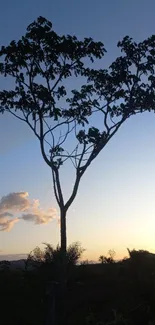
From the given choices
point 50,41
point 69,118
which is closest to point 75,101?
point 69,118

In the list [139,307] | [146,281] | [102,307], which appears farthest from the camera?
[146,281]

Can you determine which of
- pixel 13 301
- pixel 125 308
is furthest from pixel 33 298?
pixel 125 308

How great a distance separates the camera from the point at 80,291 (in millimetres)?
21250

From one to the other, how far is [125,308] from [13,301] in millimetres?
4376

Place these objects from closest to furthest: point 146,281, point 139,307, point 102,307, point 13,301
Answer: point 139,307, point 102,307, point 13,301, point 146,281

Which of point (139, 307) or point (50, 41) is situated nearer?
point (139, 307)

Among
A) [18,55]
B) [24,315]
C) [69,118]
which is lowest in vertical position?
[24,315]

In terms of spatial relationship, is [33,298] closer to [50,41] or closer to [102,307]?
[102,307]

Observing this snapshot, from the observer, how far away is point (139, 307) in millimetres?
17219

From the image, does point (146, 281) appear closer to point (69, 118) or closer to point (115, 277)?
point (115, 277)

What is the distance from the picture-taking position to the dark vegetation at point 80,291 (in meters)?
16.4

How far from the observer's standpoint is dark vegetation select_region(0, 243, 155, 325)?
16.4m

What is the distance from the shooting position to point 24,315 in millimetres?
17828

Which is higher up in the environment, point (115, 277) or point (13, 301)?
point (115, 277)
